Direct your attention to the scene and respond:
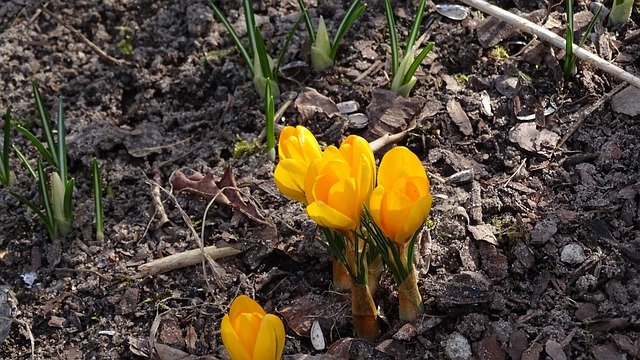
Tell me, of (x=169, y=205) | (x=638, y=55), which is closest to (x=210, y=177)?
(x=169, y=205)

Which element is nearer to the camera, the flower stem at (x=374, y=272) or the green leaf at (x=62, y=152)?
the flower stem at (x=374, y=272)

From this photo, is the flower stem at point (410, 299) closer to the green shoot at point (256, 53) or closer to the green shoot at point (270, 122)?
the green shoot at point (270, 122)

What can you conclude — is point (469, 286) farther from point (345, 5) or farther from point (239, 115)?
point (345, 5)

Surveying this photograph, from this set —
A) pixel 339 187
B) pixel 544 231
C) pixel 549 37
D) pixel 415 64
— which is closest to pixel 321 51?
pixel 415 64

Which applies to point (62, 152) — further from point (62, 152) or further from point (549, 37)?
point (549, 37)

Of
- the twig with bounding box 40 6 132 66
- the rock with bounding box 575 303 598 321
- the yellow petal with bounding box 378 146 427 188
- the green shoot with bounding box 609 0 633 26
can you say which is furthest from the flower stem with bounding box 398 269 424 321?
the twig with bounding box 40 6 132 66

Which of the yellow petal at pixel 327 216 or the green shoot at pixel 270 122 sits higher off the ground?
the yellow petal at pixel 327 216

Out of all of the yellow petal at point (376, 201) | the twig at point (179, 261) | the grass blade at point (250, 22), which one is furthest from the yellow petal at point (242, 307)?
the grass blade at point (250, 22)

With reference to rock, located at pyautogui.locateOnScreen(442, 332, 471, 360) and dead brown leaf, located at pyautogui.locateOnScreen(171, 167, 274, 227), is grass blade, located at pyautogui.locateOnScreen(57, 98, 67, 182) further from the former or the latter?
rock, located at pyautogui.locateOnScreen(442, 332, 471, 360)
